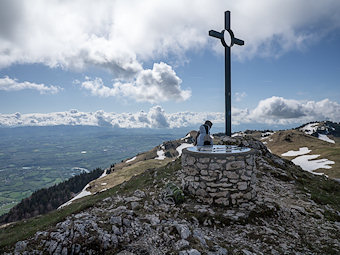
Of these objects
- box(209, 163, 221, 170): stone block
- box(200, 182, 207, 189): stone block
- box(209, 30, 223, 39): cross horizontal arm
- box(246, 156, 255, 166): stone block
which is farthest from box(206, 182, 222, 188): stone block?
box(209, 30, 223, 39): cross horizontal arm

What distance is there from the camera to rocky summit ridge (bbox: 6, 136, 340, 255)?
8.14 meters

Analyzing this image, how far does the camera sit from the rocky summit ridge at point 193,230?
8.14m

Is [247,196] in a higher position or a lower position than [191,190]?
lower

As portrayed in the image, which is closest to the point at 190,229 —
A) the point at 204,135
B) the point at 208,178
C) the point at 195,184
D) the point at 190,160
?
the point at 208,178

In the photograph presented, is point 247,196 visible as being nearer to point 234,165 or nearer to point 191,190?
point 234,165

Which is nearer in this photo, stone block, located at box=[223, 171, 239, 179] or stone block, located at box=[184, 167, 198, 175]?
stone block, located at box=[223, 171, 239, 179]

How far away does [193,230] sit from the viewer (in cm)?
896

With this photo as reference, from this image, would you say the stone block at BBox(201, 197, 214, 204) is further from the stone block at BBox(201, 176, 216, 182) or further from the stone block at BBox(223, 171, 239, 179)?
the stone block at BBox(223, 171, 239, 179)

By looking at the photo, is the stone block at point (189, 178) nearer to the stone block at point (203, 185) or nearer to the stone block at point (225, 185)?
the stone block at point (203, 185)

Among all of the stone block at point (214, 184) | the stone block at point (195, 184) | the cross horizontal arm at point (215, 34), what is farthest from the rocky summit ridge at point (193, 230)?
the cross horizontal arm at point (215, 34)

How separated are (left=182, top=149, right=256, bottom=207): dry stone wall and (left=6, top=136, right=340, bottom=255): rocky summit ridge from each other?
0.49 m

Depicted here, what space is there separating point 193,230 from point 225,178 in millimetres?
3957

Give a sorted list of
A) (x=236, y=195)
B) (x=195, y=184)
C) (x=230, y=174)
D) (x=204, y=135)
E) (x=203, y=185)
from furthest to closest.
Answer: (x=204, y=135), (x=195, y=184), (x=203, y=185), (x=236, y=195), (x=230, y=174)

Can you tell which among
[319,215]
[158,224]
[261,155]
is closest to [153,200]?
[158,224]
